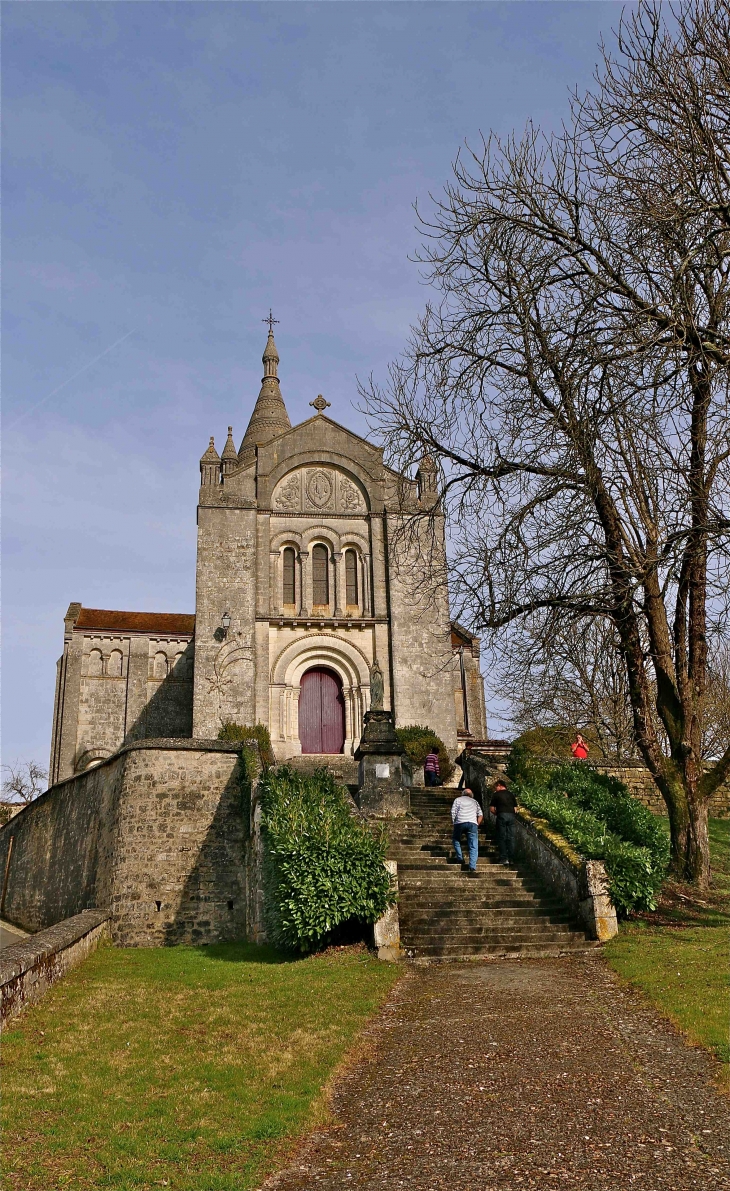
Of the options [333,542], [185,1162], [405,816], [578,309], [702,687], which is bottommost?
[185,1162]

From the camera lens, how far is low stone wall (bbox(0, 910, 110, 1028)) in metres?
9.48

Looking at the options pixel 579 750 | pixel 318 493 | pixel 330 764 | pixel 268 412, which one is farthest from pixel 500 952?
pixel 268 412

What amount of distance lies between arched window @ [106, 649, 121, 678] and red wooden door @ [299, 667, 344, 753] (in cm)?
969

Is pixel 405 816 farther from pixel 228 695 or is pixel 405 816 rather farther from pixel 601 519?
pixel 228 695

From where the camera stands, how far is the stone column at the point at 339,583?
27375 millimetres

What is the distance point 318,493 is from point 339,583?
115 inches

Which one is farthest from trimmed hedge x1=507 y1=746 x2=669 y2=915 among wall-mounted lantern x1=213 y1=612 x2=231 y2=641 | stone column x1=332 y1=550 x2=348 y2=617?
wall-mounted lantern x1=213 y1=612 x2=231 y2=641

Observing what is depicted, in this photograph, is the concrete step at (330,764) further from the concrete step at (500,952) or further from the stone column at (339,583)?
the concrete step at (500,952)

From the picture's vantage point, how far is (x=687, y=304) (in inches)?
453

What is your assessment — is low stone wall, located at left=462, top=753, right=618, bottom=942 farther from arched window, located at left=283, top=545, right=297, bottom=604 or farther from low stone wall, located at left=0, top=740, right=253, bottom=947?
arched window, located at left=283, top=545, right=297, bottom=604

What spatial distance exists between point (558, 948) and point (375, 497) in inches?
717

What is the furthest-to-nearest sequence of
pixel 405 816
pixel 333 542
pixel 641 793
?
pixel 333 542 → pixel 641 793 → pixel 405 816

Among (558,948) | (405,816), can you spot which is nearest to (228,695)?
(405,816)

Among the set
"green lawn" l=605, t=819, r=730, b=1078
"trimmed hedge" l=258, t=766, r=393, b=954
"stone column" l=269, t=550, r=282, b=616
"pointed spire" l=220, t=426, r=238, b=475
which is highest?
"pointed spire" l=220, t=426, r=238, b=475
